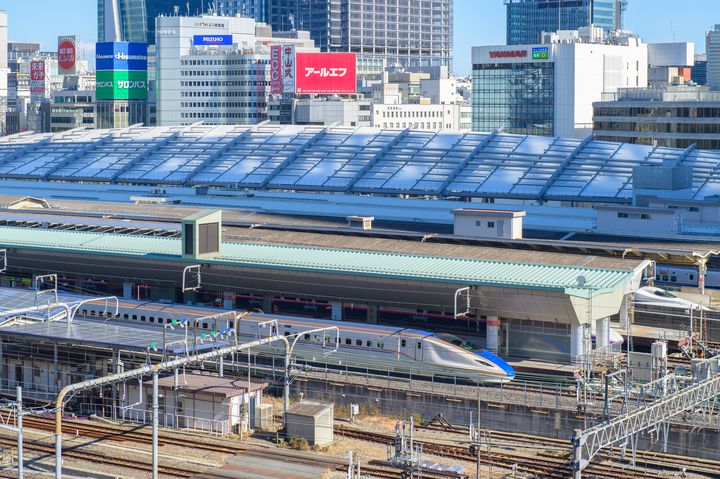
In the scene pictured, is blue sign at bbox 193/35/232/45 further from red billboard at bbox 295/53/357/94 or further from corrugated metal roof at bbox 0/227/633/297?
corrugated metal roof at bbox 0/227/633/297

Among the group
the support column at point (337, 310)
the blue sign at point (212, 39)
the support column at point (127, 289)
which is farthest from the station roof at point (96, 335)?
the blue sign at point (212, 39)

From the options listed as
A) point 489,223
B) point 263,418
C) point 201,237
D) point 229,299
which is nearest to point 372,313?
point 229,299

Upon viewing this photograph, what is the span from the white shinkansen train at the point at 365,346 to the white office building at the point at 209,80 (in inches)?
5026

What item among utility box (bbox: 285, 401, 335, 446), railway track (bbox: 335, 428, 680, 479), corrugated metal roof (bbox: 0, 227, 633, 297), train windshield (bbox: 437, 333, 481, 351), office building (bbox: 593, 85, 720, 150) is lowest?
railway track (bbox: 335, 428, 680, 479)

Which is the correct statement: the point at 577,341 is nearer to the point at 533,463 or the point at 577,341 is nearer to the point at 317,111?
the point at 533,463

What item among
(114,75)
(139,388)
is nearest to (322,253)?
(139,388)

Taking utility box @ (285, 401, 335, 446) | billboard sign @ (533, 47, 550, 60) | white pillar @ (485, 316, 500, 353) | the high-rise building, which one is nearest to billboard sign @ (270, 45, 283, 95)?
billboard sign @ (533, 47, 550, 60)

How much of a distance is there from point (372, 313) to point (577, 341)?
8089mm

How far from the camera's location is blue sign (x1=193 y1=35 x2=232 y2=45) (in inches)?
7190

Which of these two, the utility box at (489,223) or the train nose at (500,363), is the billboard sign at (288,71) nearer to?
the utility box at (489,223)

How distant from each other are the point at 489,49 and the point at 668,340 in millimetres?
117859

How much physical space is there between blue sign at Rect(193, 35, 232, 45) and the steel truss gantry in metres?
149

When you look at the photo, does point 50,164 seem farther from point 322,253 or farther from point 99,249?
point 322,253

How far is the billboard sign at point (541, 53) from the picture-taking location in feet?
531
